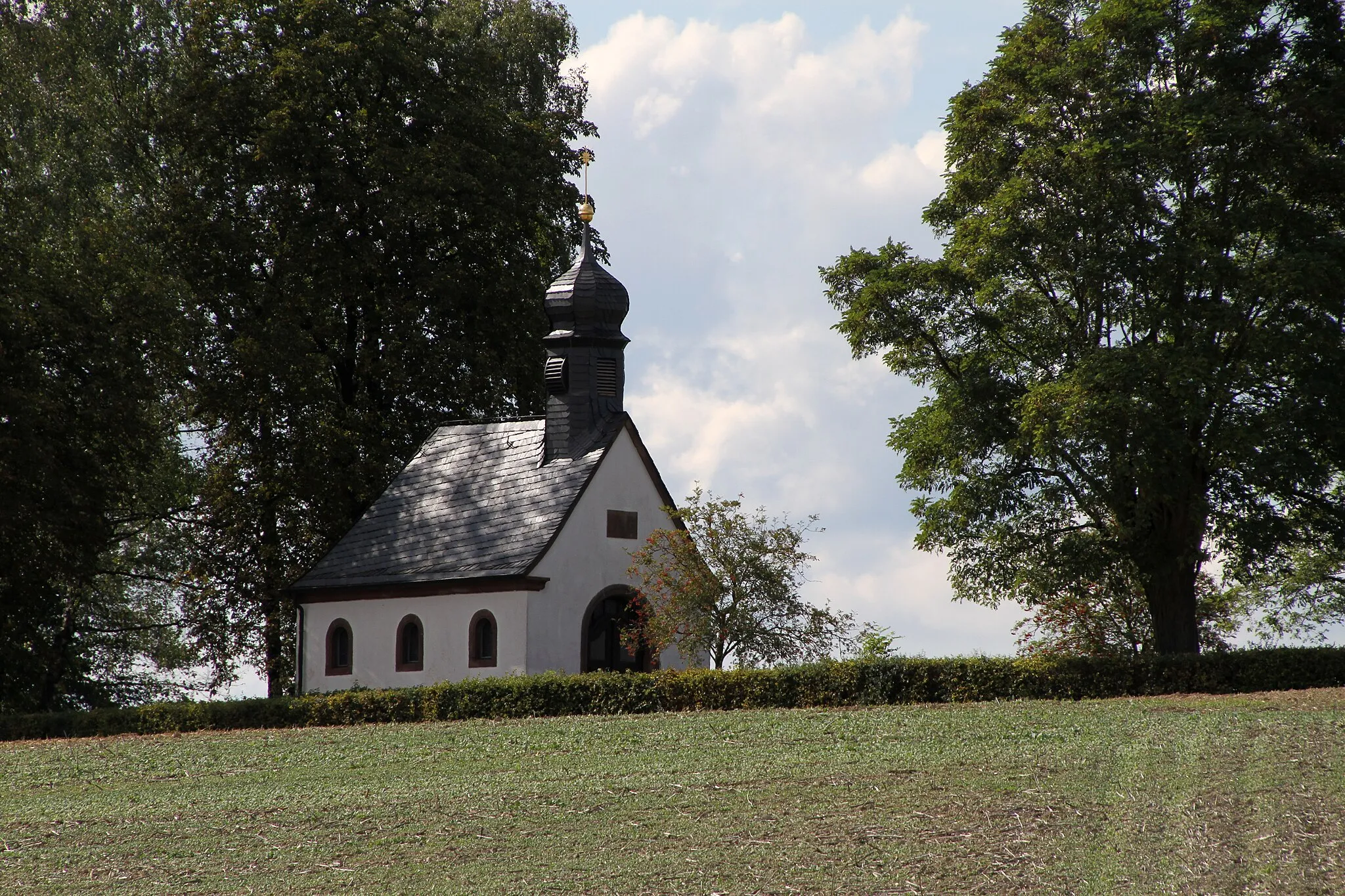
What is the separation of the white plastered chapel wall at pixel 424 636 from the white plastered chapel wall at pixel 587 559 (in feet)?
1.70

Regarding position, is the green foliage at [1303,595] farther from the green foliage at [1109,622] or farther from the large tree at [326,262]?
the large tree at [326,262]

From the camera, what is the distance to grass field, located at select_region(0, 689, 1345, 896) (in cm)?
1148

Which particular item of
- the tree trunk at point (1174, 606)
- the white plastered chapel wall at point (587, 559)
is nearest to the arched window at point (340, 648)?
the white plastered chapel wall at point (587, 559)

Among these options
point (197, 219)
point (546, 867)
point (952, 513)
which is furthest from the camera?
point (197, 219)

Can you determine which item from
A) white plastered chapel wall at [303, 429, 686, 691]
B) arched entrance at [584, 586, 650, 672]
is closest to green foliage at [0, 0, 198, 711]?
white plastered chapel wall at [303, 429, 686, 691]

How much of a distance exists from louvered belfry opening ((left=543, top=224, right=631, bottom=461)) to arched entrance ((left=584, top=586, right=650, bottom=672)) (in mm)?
3388

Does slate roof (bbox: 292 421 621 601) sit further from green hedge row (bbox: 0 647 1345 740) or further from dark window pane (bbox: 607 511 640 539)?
green hedge row (bbox: 0 647 1345 740)

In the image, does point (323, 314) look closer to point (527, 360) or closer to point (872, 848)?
point (527, 360)

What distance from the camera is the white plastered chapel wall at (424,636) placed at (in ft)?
106

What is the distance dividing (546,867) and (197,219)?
1197 inches

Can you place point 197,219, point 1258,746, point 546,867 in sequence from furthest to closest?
point 197,219
point 1258,746
point 546,867

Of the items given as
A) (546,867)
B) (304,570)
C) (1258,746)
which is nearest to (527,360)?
(304,570)

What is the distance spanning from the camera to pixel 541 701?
88.3ft

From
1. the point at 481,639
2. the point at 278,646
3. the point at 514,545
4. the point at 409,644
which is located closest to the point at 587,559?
the point at 514,545
